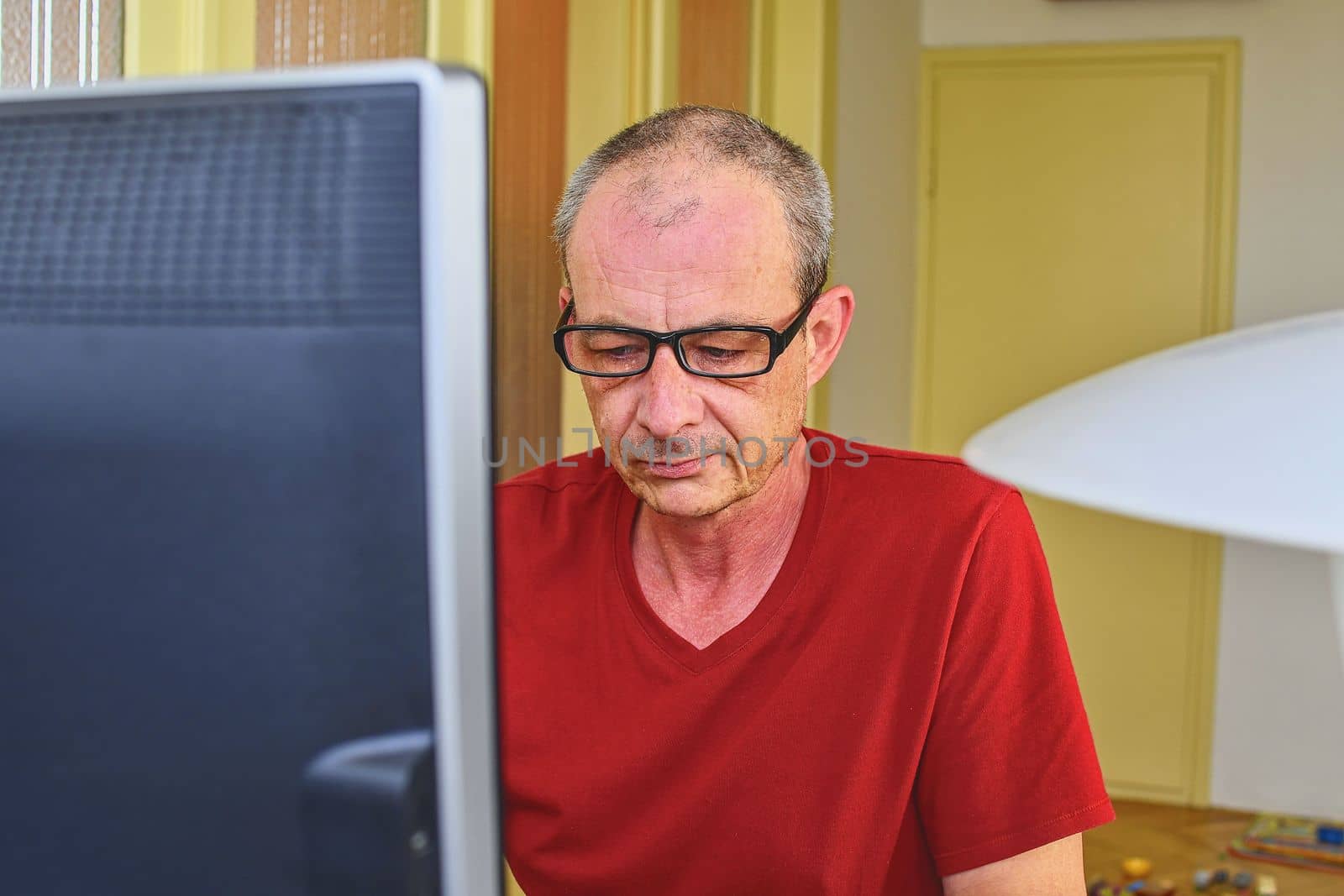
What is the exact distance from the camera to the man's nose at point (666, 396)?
3.71 ft

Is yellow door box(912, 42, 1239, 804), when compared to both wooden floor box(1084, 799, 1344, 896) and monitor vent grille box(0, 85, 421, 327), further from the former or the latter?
monitor vent grille box(0, 85, 421, 327)

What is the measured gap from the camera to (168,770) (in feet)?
1.43

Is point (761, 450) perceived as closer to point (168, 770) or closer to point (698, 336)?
point (698, 336)

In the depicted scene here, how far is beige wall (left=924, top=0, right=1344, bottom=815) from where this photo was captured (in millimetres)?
4066

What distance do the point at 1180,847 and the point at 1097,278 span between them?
1830 millimetres

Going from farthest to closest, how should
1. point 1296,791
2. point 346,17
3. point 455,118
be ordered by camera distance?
point 1296,791 → point 346,17 → point 455,118

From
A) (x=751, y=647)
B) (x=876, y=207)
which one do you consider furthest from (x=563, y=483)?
(x=876, y=207)

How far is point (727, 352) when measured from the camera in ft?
3.79

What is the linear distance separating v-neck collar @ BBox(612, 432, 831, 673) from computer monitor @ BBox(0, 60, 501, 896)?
2.47ft

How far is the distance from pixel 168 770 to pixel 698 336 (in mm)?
757

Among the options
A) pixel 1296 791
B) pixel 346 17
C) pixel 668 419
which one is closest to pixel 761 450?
pixel 668 419

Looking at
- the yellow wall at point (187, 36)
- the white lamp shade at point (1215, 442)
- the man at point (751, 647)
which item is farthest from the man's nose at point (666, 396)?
the white lamp shade at point (1215, 442)

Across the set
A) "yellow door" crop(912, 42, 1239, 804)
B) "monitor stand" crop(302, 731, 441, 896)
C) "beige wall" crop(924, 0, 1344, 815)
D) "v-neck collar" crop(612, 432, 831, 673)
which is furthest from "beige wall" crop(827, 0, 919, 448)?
"monitor stand" crop(302, 731, 441, 896)

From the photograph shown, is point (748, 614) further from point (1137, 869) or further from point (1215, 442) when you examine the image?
point (1137, 869)
